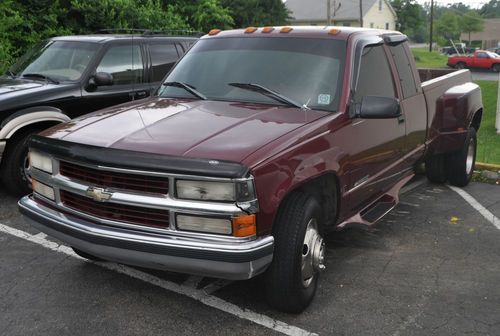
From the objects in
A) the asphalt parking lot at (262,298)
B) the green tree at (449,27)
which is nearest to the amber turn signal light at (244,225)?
the asphalt parking lot at (262,298)

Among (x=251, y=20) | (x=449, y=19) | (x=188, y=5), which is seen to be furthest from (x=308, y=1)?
(x=188, y=5)

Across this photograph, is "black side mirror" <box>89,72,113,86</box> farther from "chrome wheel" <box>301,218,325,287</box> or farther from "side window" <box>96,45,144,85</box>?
"chrome wheel" <box>301,218,325,287</box>

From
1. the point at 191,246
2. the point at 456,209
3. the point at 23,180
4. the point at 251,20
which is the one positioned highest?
the point at 251,20

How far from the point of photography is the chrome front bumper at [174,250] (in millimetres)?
3031

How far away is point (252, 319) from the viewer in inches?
141

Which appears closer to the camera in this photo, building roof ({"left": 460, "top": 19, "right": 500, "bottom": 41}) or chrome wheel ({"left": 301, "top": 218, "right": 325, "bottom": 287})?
chrome wheel ({"left": 301, "top": 218, "right": 325, "bottom": 287})

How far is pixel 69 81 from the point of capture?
6785 mm

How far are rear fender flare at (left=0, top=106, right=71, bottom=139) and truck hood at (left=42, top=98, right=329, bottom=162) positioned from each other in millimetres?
2268

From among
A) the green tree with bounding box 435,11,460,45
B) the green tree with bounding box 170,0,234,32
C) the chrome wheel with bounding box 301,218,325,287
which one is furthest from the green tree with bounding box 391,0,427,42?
the chrome wheel with bounding box 301,218,325,287

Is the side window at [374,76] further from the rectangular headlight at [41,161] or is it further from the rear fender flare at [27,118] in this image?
the rear fender flare at [27,118]

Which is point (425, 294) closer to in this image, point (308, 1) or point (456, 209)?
point (456, 209)

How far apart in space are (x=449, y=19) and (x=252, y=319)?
10367 centimetres

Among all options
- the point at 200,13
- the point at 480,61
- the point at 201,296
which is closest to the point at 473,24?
the point at 480,61

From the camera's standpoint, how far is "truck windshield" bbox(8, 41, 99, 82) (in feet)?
22.7
